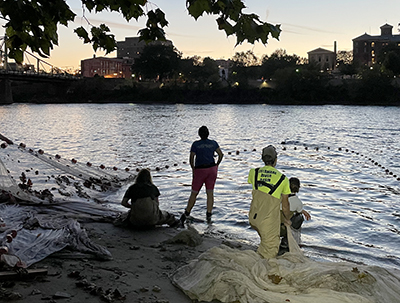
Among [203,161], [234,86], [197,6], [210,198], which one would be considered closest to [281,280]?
[197,6]

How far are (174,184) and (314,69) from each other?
363 feet

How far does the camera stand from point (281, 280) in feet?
20.0

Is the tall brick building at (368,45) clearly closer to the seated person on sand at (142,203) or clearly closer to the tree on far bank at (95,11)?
the seated person on sand at (142,203)

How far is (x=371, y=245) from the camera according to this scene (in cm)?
1020

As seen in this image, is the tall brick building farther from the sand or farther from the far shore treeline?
the sand

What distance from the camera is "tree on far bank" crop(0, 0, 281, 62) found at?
15.4ft

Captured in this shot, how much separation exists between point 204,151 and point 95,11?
15.7 feet

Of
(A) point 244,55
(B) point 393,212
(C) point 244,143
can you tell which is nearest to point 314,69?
(A) point 244,55

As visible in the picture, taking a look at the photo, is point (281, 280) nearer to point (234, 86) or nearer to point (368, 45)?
point (234, 86)

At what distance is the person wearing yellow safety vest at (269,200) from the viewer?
21.8 ft

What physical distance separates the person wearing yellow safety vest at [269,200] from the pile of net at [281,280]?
0.24 m

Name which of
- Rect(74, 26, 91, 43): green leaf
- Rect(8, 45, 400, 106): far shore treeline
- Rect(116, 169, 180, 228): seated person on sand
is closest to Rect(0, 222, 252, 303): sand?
Rect(116, 169, 180, 228): seated person on sand

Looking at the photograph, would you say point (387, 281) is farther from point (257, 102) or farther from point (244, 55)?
point (244, 55)

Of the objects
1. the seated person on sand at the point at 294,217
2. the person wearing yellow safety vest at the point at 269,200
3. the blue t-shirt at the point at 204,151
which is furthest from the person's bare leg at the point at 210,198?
the person wearing yellow safety vest at the point at 269,200
